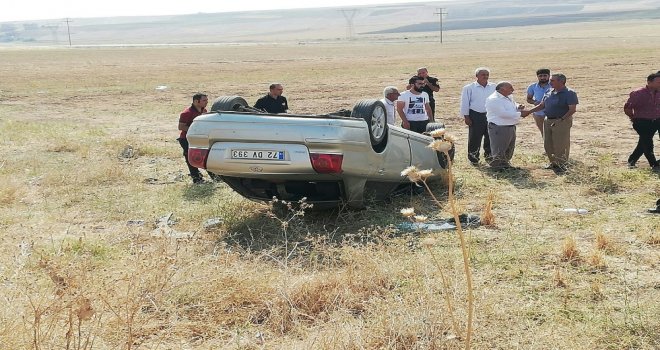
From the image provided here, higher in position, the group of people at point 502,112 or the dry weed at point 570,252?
the group of people at point 502,112

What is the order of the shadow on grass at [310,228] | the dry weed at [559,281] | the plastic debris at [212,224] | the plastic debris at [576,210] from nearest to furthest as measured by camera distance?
the dry weed at [559,281] < the shadow on grass at [310,228] < the plastic debris at [212,224] < the plastic debris at [576,210]

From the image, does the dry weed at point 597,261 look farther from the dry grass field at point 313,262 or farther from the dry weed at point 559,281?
the dry weed at point 559,281

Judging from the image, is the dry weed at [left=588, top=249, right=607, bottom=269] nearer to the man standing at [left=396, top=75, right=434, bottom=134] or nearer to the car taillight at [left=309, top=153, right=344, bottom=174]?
the car taillight at [left=309, top=153, right=344, bottom=174]

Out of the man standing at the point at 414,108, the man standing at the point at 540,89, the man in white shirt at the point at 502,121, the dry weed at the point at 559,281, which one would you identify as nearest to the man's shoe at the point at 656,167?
the man in white shirt at the point at 502,121

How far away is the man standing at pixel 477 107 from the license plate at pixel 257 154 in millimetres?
4924

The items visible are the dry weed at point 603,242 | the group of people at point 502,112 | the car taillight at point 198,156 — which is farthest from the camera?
the group of people at point 502,112

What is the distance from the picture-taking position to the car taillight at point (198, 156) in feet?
21.6

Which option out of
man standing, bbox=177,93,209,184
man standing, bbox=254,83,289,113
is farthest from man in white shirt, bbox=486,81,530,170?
man standing, bbox=177,93,209,184

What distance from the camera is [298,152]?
248 inches

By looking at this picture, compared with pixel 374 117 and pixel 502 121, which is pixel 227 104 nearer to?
pixel 374 117

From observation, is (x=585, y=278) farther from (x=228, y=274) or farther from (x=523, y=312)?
(x=228, y=274)

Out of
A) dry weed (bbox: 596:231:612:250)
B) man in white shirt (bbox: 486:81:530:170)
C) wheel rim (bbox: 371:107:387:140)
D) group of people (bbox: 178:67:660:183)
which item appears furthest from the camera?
man in white shirt (bbox: 486:81:530:170)

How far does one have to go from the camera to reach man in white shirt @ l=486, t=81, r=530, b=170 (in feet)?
31.8

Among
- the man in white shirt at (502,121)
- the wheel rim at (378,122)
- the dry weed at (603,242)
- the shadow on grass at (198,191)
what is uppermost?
the wheel rim at (378,122)
